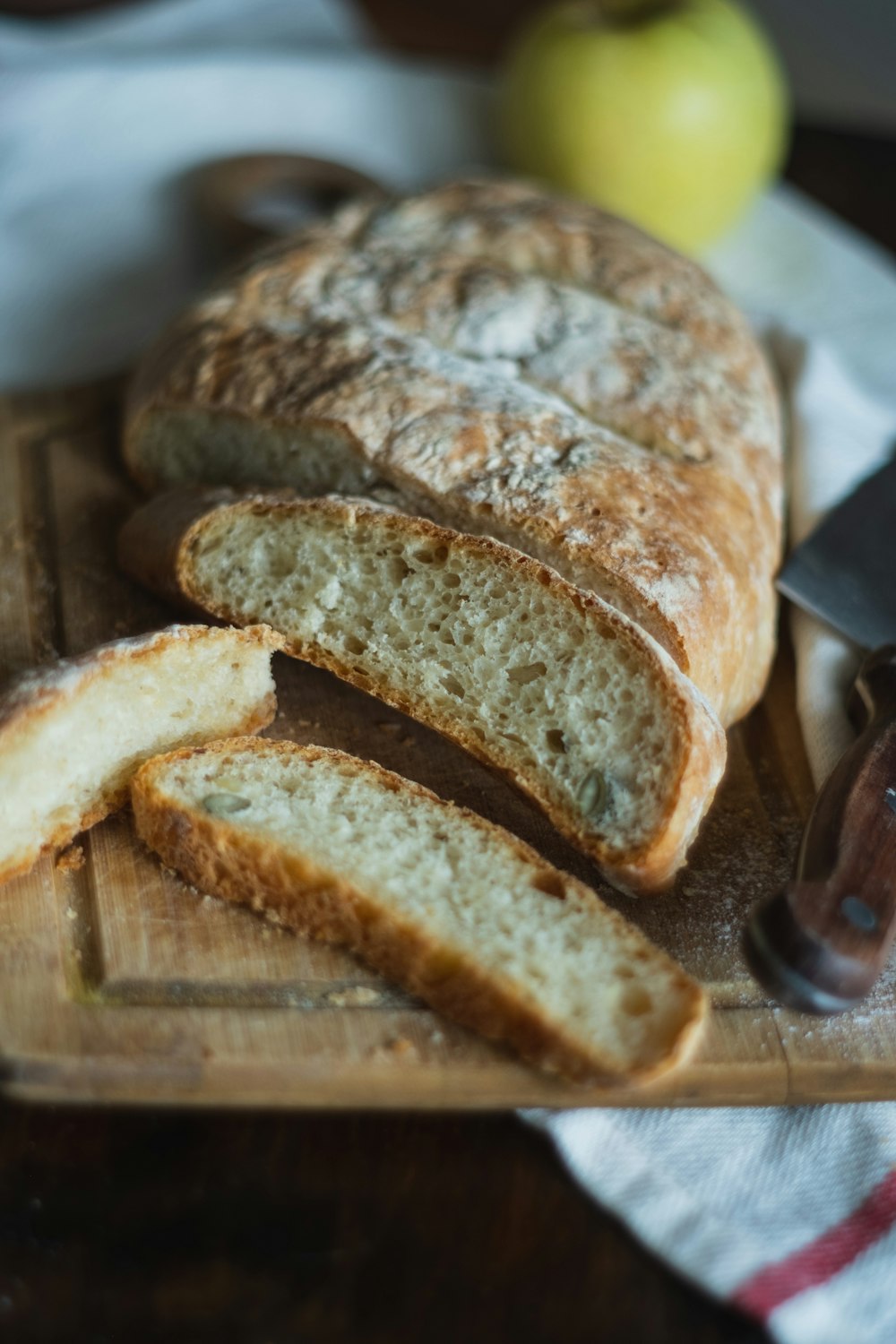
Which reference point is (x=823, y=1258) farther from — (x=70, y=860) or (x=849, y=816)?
(x=70, y=860)

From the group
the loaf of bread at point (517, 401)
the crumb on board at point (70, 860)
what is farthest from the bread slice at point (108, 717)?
the loaf of bread at point (517, 401)

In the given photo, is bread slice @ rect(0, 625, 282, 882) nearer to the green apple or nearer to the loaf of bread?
the loaf of bread

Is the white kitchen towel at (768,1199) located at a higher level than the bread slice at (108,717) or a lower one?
lower

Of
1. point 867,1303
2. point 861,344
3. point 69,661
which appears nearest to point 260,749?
point 69,661

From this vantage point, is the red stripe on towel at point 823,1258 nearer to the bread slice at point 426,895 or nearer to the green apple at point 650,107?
the bread slice at point 426,895

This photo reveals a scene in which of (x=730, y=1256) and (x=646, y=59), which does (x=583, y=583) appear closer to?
(x=730, y=1256)

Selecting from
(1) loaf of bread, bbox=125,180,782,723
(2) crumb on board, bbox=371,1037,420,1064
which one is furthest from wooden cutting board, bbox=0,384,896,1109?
(1) loaf of bread, bbox=125,180,782,723
